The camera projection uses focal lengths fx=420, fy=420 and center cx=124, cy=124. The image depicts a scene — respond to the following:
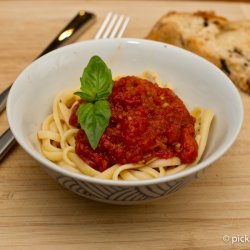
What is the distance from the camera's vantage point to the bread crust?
314 centimetres

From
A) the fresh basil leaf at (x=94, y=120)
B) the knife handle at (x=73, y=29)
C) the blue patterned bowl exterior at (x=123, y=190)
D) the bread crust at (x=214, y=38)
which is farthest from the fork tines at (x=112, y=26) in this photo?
the blue patterned bowl exterior at (x=123, y=190)

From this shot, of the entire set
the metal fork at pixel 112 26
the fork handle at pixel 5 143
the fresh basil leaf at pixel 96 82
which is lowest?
the metal fork at pixel 112 26

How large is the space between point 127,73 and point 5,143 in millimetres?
897

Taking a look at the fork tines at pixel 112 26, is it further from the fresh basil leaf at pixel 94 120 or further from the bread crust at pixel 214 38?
the fresh basil leaf at pixel 94 120

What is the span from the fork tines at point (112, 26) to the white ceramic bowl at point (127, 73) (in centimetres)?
90

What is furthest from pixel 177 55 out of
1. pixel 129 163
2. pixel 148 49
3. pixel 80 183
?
pixel 80 183

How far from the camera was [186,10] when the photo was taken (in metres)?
4.06

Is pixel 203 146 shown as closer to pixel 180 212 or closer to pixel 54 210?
pixel 180 212

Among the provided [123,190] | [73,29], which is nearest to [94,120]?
[123,190]

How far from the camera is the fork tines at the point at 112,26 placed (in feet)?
11.6

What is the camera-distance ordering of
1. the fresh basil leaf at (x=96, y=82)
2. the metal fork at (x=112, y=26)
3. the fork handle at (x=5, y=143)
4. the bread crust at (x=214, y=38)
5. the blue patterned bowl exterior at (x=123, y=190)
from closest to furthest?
1. the blue patterned bowl exterior at (x=123, y=190)
2. the fresh basil leaf at (x=96, y=82)
3. the fork handle at (x=5, y=143)
4. the bread crust at (x=214, y=38)
5. the metal fork at (x=112, y=26)

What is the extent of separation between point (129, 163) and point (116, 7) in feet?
7.77

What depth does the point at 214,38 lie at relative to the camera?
3367 millimetres

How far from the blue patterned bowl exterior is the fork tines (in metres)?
1.89
